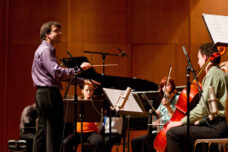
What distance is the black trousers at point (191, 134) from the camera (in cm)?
309

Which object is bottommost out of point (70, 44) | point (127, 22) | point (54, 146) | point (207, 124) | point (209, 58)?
point (54, 146)

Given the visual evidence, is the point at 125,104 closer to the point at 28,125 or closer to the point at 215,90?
the point at 215,90

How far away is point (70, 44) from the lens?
280 inches

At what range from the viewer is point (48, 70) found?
3.74 metres

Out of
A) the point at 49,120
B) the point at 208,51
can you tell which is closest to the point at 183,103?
the point at 208,51

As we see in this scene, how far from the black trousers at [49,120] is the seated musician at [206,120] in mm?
1163

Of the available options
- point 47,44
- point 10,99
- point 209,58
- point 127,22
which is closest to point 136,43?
point 127,22

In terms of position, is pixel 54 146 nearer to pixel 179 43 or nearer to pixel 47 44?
pixel 47 44

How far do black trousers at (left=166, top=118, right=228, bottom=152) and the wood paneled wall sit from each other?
3.86m

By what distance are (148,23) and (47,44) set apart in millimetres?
3657

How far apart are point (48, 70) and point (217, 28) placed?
5.68 feet

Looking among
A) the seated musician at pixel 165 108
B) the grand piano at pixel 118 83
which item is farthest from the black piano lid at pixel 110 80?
the seated musician at pixel 165 108

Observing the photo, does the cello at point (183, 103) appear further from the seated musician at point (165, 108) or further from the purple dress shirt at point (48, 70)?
the purple dress shirt at point (48, 70)

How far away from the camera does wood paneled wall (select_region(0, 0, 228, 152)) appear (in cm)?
692
